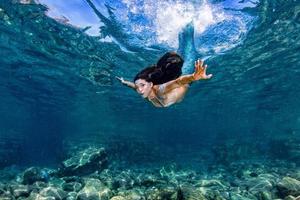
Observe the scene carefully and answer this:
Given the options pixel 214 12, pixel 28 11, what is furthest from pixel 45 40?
pixel 214 12

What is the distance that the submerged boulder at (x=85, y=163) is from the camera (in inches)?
694

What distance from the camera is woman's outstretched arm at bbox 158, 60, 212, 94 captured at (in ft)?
13.1

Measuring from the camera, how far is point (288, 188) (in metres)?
9.99

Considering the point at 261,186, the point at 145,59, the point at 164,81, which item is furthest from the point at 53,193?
the point at 145,59

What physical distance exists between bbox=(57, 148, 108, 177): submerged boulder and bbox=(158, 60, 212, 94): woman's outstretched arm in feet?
47.9

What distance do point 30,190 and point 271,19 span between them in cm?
1441

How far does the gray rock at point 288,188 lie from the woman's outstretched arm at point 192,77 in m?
7.55

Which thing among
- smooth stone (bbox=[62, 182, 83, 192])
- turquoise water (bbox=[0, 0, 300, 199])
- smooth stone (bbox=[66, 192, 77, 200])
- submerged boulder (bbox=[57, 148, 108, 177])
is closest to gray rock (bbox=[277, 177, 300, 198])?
smooth stone (bbox=[66, 192, 77, 200])

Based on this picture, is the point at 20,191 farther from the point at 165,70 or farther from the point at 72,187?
the point at 165,70

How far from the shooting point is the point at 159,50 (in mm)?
20406

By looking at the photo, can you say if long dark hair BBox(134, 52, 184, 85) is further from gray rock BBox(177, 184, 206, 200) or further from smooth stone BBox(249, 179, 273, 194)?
smooth stone BBox(249, 179, 273, 194)

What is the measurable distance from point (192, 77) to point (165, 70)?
54 cm

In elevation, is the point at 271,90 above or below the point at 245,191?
above

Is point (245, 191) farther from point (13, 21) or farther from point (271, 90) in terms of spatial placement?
point (271, 90)
